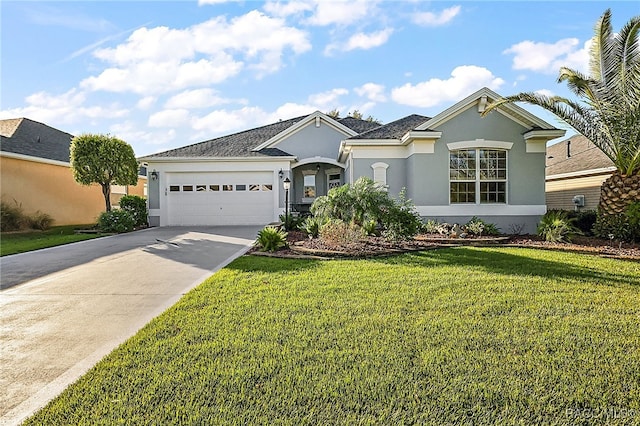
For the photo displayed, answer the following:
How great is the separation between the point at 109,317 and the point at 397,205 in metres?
7.49

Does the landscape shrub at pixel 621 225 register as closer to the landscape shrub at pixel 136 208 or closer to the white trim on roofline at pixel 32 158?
the landscape shrub at pixel 136 208

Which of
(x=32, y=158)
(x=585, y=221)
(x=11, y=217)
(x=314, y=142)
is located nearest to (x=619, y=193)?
(x=585, y=221)

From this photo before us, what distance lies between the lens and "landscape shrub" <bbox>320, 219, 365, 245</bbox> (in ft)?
34.1

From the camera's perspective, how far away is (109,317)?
5105 mm

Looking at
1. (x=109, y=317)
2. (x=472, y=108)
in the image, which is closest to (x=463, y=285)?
(x=109, y=317)

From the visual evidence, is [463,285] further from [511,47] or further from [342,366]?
[511,47]

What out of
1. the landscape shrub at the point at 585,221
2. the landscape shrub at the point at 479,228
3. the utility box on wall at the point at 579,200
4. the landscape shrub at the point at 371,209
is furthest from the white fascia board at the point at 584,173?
the landscape shrub at the point at 371,209

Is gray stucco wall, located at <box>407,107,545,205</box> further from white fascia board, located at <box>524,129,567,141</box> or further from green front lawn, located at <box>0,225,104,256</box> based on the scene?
green front lawn, located at <box>0,225,104,256</box>

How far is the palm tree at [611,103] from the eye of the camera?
34.2 feet

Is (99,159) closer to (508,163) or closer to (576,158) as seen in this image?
(508,163)

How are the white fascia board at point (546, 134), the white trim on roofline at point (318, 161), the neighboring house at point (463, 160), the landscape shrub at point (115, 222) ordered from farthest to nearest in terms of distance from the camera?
the white trim on roofline at point (318, 161) < the landscape shrub at point (115, 222) < the neighboring house at point (463, 160) < the white fascia board at point (546, 134)

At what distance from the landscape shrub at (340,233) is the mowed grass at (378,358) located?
4.03 m

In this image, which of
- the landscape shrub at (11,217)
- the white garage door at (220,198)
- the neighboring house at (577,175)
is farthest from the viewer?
the white garage door at (220,198)

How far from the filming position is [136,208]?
18469mm
